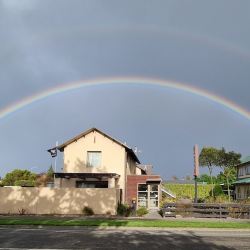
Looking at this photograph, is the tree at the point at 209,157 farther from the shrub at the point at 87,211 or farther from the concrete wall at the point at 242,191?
the shrub at the point at 87,211

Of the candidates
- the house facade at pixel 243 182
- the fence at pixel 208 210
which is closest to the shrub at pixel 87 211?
the fence at pixel 208 210

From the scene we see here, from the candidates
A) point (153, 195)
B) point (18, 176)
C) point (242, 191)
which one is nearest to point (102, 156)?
point (153, 195)

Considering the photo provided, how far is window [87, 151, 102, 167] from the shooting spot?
47.4 meters

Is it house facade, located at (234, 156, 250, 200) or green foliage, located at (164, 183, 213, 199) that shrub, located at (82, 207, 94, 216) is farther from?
green foliage, located at (164, 183, 213, 199)

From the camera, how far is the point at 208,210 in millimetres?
32250

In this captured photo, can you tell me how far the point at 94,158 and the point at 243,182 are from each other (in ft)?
75.8

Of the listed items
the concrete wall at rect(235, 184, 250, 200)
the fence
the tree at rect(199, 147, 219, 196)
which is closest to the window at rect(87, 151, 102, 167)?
the fence

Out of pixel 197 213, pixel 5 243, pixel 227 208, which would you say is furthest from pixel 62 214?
pixel 5 243

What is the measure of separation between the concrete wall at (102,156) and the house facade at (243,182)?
Answer: 19.0m

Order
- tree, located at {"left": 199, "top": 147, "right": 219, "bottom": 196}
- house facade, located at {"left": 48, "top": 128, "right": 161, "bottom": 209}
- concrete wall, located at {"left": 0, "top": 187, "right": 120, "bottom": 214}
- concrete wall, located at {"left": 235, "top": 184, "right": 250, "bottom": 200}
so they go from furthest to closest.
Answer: tree, located at {"left": 199, "top": 147, "right": 219, "bottom": 196} < concrete wall, located at {"left": 235, "top": 184, "right": 250, "bottom": 200} < house facade, located at {"left": 48, "top": 128, "right": 161, "bottom": 209} < concrete wall, located at {"left": 0, "top": 187, "right": 120, "bottom": 214}

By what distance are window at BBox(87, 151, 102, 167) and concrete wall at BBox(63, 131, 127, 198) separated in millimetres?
338

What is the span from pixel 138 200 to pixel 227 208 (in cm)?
1974

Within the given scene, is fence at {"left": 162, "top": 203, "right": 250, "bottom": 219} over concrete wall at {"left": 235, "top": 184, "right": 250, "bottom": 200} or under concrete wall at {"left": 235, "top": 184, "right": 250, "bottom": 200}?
under

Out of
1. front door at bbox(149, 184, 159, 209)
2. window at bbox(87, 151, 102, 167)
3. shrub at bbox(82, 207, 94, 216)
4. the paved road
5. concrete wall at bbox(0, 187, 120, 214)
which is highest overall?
window at bbox(87, 151, 102, 167)
